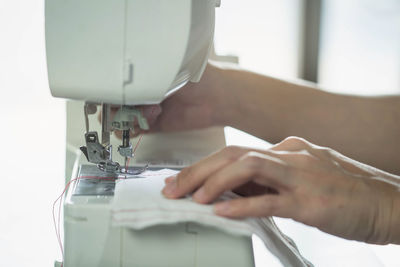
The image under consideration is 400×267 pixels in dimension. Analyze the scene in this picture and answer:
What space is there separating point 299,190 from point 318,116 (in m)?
0.87

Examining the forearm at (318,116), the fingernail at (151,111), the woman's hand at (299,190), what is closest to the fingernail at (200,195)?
the woman's hand at (299,190)

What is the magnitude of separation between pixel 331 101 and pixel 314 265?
0.76m

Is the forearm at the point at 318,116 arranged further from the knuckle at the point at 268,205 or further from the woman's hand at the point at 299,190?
the knuckle at the point at 268,205

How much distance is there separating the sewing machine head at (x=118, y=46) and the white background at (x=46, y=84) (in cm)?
34

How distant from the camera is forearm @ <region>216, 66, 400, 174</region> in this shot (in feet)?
4.94

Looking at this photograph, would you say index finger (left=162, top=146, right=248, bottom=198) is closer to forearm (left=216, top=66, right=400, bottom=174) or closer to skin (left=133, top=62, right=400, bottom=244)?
skin (left=133, top=62, right=400, bottom=244)

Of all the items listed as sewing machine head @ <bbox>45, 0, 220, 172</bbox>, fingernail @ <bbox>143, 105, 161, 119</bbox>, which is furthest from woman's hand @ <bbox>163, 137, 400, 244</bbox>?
fingernail @ <bbox>143, 105, 161, 119</bbox>

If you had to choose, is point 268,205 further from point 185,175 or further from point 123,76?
point 123,76

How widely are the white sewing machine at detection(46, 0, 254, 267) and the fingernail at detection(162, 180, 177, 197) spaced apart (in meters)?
0.05

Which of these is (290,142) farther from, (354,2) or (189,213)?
(354,2)

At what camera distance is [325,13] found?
12.8 ft

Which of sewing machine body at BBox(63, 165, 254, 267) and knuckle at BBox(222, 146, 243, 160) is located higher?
knuckle at BBox(222, 146, 243, 160)

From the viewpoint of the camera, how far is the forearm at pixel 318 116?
1506mm

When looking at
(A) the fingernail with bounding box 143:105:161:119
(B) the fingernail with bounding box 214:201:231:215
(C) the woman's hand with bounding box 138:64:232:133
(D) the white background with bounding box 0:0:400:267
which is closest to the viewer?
(B) the fingernail with bounding box 214:201:231:215
